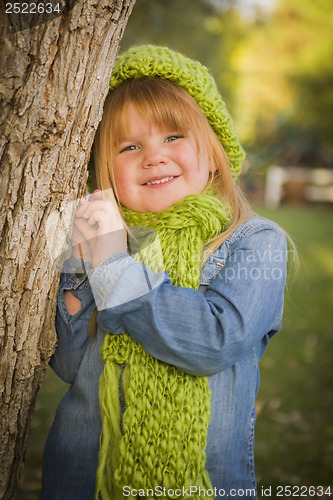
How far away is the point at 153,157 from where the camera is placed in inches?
59.9

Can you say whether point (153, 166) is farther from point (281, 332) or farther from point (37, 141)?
point (281, 332)

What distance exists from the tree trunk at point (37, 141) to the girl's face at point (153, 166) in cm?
23

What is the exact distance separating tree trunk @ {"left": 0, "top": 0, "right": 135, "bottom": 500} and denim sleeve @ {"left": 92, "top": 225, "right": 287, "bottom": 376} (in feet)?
0.75

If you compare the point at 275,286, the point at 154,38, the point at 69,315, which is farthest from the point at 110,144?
the point at 154,38

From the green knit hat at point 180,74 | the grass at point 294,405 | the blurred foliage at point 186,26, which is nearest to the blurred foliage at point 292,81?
the blurred foliage at point 186,26

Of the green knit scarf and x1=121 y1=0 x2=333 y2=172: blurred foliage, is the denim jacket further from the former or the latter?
x1=121 y1=0 x2=333 y2=172: blurred foliage

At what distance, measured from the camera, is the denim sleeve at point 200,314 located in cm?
Result: 128

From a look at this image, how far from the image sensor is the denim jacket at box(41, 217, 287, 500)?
4.25ft

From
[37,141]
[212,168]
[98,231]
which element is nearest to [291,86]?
[212,168]

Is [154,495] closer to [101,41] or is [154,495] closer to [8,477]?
[8,477]

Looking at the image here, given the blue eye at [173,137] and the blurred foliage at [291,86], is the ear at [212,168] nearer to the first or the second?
the blue eye at [173,137]

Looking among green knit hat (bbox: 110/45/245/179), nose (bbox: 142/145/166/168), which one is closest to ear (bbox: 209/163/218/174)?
green knit hat (bbox: 110/45/245/179)

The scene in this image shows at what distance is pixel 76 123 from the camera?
4.14 ft

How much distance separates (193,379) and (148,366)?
0.48ft
